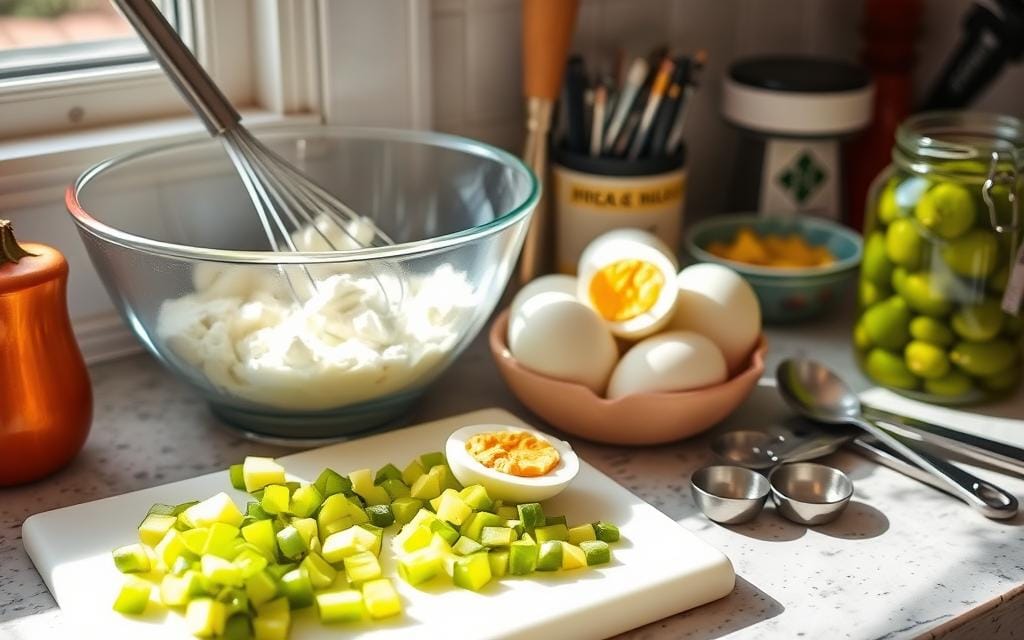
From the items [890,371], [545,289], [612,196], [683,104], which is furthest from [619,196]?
[890,371]

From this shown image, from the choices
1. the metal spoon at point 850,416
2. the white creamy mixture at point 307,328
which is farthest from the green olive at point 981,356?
the white creamy mixture at point 307,328

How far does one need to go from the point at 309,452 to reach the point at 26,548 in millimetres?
221

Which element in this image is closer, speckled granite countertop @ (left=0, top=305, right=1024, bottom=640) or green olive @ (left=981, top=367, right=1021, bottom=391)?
speckled granite countertop @ (left=0, top=305, right=1024, bottom=640)

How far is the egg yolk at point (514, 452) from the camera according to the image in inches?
36.6

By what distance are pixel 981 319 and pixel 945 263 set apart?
0.19ft

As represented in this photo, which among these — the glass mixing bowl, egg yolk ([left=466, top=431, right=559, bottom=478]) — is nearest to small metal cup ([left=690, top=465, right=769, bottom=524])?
egg yolk ([left=466, top=431, right=559, bottom=478])

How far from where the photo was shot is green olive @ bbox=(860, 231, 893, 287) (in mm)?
1168

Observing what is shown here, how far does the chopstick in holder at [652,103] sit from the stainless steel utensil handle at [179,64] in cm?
43

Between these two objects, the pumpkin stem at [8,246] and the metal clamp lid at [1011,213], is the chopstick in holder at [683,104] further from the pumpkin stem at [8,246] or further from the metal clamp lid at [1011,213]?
the pumpkin stem at [8,246]

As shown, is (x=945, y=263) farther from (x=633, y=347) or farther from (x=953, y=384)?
(x=633, y=347)

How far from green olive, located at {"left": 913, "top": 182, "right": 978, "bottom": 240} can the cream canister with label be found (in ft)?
0.91

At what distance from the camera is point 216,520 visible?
33.9 inches

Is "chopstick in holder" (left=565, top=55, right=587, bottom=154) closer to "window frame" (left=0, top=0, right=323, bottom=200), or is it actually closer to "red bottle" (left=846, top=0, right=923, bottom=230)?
"window frame" (left=0, top=0, right=323, bottom=200)

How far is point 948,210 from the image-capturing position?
111cm
